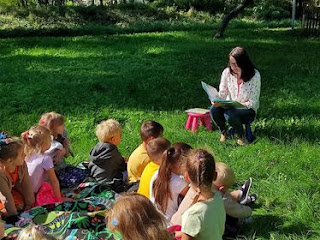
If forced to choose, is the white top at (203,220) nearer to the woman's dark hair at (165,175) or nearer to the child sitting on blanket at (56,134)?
the woman's dark hair at (165,175)

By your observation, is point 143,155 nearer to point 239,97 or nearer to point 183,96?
point 239,97

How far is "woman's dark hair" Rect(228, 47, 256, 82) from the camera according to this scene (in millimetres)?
6418

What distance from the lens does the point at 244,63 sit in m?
6.53

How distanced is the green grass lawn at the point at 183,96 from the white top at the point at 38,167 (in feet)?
4.79

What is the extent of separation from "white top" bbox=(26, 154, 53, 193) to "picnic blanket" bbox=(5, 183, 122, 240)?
1.43 ft

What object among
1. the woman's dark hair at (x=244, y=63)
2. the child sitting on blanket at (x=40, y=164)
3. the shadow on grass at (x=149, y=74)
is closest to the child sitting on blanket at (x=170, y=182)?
the child sitting on blanket at (x=40, y=164)

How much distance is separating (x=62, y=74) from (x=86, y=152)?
15.5 ft

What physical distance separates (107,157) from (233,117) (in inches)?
76.9

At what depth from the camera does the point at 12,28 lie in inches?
744

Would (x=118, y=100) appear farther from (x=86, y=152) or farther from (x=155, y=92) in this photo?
(x=86, y=152)

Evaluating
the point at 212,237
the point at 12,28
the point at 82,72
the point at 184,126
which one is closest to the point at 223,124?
the point at 184,126

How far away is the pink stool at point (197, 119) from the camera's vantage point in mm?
7066

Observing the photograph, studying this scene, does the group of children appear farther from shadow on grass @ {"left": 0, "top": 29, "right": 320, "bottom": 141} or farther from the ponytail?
shadow on grass @ {"left": 0, "top": 29, "right": 320, "bottom": 141}

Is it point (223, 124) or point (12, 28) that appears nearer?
point (223, 124)
